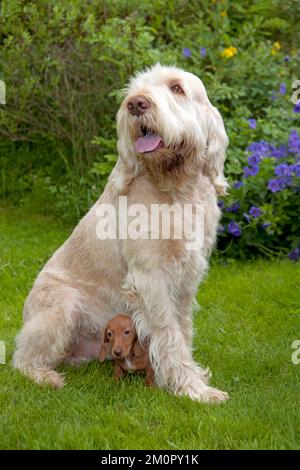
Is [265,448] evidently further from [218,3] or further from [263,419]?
[218,3]

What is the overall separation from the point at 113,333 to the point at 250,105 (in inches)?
175

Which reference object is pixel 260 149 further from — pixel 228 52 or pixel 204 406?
pixel 204 406

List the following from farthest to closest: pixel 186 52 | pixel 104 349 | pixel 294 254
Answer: pixel 186 52 → pixel 294 254 → pixel 104 349

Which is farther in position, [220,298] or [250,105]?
[250,105]

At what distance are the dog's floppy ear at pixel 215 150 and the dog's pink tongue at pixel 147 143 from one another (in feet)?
1.21

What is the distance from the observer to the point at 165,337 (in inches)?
171

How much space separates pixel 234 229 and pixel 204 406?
2.86 m

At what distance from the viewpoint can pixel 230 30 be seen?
347 inches

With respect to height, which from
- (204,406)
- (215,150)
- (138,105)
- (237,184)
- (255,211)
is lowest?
(204,406)

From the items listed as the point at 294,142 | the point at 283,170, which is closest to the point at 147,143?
the point at 283,170

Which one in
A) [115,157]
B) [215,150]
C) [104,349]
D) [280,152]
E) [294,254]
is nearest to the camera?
[215,150]

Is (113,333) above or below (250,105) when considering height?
below
